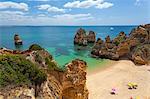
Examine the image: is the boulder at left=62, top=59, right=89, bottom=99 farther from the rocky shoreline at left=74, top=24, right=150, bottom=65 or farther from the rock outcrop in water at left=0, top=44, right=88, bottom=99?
the rocky shoreline at left=74, top=24, right=150, bottom=65

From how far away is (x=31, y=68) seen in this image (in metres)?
10.2

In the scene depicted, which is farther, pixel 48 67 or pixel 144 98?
pixel 144 98

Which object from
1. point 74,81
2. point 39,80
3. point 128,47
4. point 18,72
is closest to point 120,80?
point 74,81

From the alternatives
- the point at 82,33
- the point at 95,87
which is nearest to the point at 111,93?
the point at 95,87

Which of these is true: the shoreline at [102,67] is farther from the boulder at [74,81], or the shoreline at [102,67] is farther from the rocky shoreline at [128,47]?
the boulder at [74,81]

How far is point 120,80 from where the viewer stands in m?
25.2

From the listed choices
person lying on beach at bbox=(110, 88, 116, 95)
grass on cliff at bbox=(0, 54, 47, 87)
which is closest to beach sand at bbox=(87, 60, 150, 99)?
person lying on beach at bbox=(110, 88, 116, 95)

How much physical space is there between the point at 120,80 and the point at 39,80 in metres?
16.4

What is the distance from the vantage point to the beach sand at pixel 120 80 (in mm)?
20328

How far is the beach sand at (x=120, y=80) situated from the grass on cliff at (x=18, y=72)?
32.5ft

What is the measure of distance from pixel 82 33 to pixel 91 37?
16.5ft

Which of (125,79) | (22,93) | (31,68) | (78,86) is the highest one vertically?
(31,68)

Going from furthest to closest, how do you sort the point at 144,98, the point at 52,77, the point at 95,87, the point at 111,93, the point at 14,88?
1. the point at 95,87
2. the point at 111,93
3. the point at 144,98
4. the point at 52,77
5. the point at 14,88

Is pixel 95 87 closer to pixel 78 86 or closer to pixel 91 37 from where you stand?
pixel 78 86
